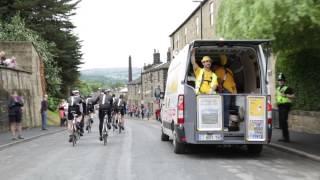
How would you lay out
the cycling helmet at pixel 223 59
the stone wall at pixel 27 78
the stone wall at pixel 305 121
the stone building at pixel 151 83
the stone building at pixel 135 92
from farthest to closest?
the stone building at pixel 135 92 → the stone building at pixel 151 83 → the stone wall at pixel 27 78 → the stone wall at pixel 305 121 → the cycling helmet at pixel 223 59

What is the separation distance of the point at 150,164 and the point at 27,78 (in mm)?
24339

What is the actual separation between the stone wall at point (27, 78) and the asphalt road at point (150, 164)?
15021mm

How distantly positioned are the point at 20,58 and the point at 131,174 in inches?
1082

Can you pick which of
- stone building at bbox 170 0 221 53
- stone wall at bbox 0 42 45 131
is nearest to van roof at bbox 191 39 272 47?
stone wall at bbox 0 42 45 131

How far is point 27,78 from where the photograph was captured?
35.8 meters

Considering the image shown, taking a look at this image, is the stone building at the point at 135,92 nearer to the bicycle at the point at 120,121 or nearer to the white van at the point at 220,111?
the bicycle at the point at 120,121

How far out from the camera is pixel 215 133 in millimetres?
13703

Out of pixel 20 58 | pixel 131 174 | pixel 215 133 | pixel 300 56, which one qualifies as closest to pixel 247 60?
pixel 215 133

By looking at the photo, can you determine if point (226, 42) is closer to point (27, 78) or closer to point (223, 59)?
point (223, 59)

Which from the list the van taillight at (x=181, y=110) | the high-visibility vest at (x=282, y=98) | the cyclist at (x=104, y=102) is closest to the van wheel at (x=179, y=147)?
the van taillight at (x=181, y=110)

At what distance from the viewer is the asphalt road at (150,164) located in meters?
11.1

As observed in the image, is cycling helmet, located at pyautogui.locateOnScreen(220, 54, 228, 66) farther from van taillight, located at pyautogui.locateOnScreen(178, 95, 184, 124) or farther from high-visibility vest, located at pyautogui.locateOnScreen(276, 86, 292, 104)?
high-visibility vest, located at pyautogui.locateOnScreen(276, 86, 292, 104)

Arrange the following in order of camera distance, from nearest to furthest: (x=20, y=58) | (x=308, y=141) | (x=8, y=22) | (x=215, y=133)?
(x=215, y=133)
(x=308, y=141)
(x=20, y=58)
(x=8, y=22)

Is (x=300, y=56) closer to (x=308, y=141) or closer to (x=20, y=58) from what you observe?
(x=308, y=141)
